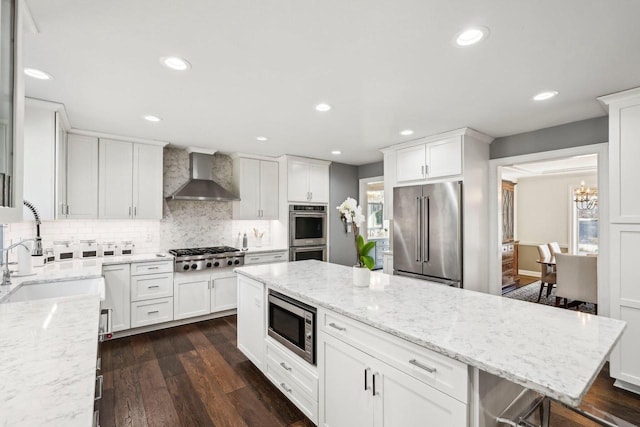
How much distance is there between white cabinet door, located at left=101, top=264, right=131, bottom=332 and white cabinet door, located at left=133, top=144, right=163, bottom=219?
28.8 inches

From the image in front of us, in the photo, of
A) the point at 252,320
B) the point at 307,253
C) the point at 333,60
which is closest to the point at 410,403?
the point at 252,320

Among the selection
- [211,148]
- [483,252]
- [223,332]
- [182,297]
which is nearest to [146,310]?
[182,297]

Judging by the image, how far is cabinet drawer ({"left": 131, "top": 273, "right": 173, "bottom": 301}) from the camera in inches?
144

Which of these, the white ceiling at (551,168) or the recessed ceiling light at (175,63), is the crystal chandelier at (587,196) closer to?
the white ceiling at (551,168)

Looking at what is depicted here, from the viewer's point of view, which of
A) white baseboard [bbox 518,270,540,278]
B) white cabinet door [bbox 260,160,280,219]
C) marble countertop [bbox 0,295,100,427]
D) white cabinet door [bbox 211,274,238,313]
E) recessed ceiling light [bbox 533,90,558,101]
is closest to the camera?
marble countertop [bbox 0,295,100,427]

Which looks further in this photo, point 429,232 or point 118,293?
point 429,232

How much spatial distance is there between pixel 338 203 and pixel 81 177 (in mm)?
3760

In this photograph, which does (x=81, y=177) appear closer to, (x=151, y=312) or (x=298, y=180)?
(x=151, y=312)

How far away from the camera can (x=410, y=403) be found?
4.50 ft

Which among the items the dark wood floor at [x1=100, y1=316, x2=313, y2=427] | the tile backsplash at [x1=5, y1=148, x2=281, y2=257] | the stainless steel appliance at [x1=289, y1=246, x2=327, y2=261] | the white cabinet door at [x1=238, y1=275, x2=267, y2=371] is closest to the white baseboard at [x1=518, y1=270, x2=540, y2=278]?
the stainless steel appliance at [x1=289, y1=246, x2=327, y2=261]

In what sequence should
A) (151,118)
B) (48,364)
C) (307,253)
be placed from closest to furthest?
(48,364), (151,118), (307,253)

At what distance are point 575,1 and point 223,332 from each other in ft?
13.6

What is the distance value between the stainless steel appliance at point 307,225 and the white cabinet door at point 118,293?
228 cm

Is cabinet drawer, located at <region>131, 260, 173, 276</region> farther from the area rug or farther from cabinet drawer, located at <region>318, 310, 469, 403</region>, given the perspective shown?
the area rug
